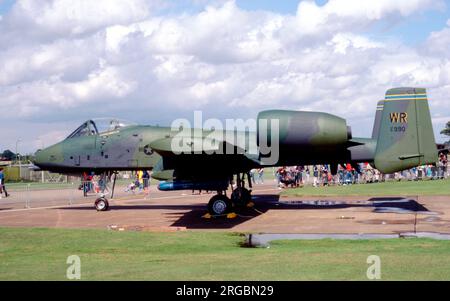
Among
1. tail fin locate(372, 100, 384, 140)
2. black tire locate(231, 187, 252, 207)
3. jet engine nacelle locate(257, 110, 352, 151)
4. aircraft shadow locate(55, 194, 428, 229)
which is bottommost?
aircraft shadow locate(55, 194, 428, 229)

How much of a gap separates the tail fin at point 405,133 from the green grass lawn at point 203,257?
25.1ft

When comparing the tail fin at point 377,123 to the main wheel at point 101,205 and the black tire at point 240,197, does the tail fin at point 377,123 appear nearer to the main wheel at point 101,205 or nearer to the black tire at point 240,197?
the black tire at point 240,197

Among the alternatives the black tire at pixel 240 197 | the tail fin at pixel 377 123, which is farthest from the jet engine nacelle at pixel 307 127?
the tail fin at pixel 377 123

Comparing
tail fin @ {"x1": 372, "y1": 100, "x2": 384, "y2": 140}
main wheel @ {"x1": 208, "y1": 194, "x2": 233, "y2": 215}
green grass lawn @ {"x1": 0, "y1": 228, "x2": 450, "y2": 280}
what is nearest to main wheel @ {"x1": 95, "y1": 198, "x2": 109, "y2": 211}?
main wheel @ {"x1": 208, "y1": 194, "x2": 233, "y2": 215}

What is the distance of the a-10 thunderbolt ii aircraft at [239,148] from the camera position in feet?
57.5

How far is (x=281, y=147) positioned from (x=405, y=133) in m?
4.65

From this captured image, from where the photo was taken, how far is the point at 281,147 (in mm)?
18047

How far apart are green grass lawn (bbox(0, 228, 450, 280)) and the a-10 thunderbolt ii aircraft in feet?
13.6

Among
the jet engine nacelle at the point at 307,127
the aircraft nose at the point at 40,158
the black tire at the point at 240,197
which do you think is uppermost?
the jet engine nacelle at the point at 307,127

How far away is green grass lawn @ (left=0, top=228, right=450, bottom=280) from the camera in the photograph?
852cm

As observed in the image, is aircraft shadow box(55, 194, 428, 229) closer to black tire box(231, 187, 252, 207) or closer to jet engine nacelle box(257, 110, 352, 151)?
black tire box(231, 187, 252, 207)
